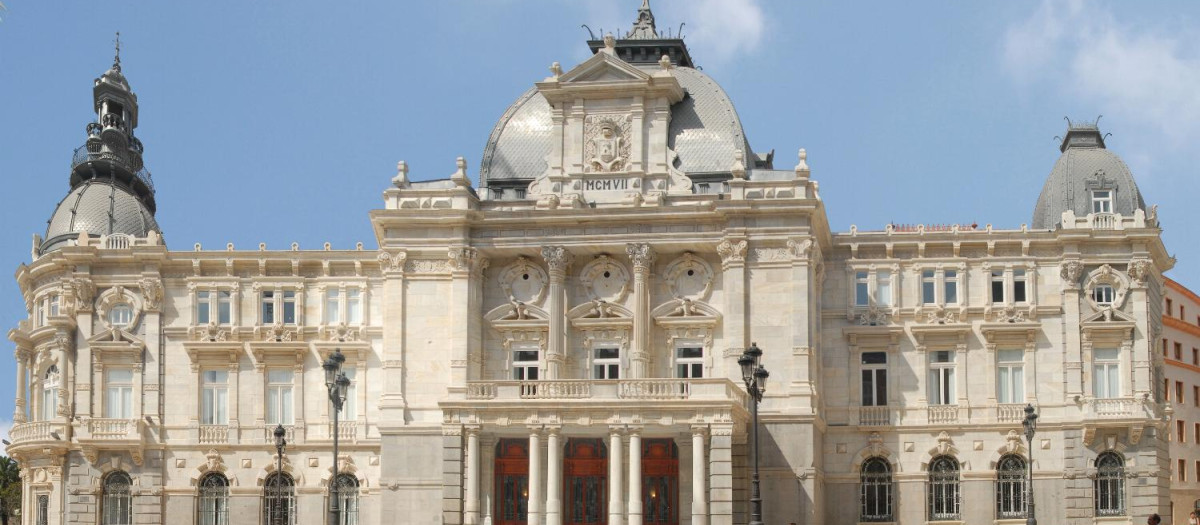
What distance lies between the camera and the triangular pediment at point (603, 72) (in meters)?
75.2

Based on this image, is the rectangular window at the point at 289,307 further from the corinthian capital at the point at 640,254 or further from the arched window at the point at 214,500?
the corinthian capital at the point at 640,254

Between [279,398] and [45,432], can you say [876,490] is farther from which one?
[45,432]

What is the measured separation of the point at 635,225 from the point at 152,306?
67.1 feet

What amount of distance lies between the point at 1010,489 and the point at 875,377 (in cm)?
680

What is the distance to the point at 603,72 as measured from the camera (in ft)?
248

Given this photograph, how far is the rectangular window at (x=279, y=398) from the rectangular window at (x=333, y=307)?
2.73 m

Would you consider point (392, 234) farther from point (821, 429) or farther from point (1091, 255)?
point (1091, 255)

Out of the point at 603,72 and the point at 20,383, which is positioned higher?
the point at 603,72

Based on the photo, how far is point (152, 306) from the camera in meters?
78.3

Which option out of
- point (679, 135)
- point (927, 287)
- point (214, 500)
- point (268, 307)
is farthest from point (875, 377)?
point (214, 500)

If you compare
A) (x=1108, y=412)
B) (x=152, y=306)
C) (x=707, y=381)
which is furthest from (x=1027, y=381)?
(x=152, y=306)

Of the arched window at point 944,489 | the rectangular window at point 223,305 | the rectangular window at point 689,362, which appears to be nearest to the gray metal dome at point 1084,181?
the arched window at point 944,489

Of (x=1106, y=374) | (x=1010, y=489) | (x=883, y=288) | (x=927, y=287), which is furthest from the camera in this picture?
(x=883, y=288)

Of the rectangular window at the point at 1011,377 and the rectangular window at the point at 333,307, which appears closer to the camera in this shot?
the rectangular window at the point at 1011,377
